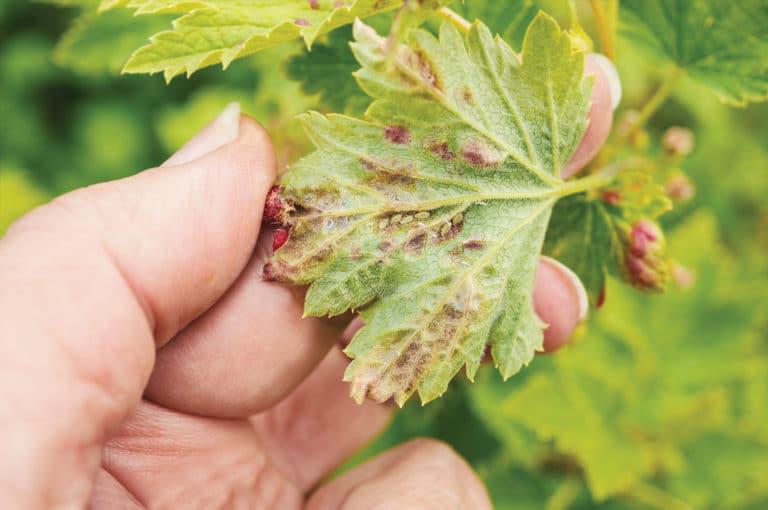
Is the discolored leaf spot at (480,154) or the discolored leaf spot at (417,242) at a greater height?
the discolored leaf spot at (480,154)

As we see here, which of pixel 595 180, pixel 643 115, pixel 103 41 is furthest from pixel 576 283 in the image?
pixel 103 41

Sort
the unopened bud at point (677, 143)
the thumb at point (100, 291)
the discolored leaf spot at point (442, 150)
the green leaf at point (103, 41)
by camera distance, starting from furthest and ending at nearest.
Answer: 1. the green leaf at point (103, 41)
2. the unopened bud at point (677, 143)
3. the discolored leaf spot at point (442, 150)
4. the thumb at point (100, 291)

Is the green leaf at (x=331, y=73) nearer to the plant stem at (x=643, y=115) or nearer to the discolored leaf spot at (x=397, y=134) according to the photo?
the discolored leaf spot at (x=397, y=134)

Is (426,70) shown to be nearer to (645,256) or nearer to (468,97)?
(468,97)

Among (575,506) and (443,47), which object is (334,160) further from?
(575,506)

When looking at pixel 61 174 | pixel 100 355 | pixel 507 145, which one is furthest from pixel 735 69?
pixel 61 174

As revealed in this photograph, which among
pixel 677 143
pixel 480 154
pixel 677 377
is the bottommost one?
pixel 677 377

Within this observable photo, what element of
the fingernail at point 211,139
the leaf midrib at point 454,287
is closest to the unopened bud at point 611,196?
the leaf midrib at point 454,287
